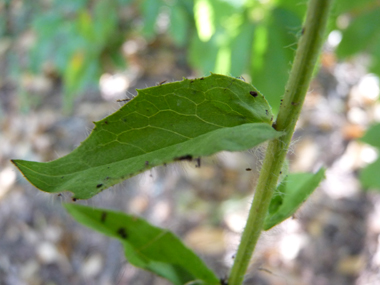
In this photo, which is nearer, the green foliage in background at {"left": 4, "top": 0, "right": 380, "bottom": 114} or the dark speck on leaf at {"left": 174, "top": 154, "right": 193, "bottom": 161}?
the dark speck on leaf at {"left": 174, "top": 154, "right": 193, "bottom": 161}

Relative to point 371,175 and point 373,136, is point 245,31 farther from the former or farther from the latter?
point 371,175

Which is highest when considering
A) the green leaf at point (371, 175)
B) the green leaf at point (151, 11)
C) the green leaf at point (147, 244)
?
the green leaf at point (151, 11)

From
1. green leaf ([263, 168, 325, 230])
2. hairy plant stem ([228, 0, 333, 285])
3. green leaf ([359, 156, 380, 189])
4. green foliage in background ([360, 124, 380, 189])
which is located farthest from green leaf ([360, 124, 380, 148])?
hairy plant stem ([228, 0, 333, 285])

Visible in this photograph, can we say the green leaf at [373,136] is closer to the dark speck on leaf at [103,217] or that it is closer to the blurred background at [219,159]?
the blurred background at [219,159]

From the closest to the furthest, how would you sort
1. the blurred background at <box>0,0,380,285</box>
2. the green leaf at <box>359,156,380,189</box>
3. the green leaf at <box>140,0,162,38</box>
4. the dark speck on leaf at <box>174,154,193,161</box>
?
the dark speck on leaf at <box>174,154,193,161</box>
the blurred background at <box>0,0,380,285</box>
the green leaf at <box>359,156,380,189</box>
the green leaf at <box>140,0,162,38</box>

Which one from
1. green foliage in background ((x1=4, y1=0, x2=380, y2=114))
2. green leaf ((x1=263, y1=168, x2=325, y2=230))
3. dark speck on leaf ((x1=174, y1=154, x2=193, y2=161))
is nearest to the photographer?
dark speck on leaf ((x1=174, y1=154, x2=193, y2=161))

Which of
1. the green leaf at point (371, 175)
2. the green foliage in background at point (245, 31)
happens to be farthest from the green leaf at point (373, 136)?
the green foliage in background at point (245, 31)

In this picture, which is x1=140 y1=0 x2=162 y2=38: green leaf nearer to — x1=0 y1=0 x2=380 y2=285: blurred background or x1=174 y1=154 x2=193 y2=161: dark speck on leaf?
x1=0 y1=0 x2=380 y2=285: blurred background
